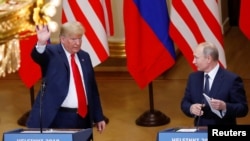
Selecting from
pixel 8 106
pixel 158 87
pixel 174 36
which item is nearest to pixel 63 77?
pixel 174 36

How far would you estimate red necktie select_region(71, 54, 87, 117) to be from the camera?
4.34m

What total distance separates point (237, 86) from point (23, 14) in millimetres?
3323

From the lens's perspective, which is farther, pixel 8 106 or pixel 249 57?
pixel 249 57

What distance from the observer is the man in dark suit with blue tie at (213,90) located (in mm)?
4168

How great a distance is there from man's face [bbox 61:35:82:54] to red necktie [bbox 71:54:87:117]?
0.10 m

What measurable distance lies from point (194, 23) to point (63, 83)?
8.49 feet

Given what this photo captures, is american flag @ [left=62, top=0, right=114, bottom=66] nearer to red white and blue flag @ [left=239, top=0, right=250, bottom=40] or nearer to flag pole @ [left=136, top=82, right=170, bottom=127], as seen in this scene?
flag pole @ [left=136, top=82, right=170, bottom=127]

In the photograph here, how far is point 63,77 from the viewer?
14.4ft

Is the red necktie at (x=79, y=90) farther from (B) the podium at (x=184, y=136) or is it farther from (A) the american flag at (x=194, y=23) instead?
(A) the american flag at (x=194, y=23)

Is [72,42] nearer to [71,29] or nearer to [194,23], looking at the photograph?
[71,29]

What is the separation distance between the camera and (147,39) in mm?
6953

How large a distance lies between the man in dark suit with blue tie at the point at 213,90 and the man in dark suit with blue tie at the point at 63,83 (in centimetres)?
83

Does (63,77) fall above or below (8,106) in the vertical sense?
above

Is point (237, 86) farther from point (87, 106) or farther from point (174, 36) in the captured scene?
point (174, 36)
